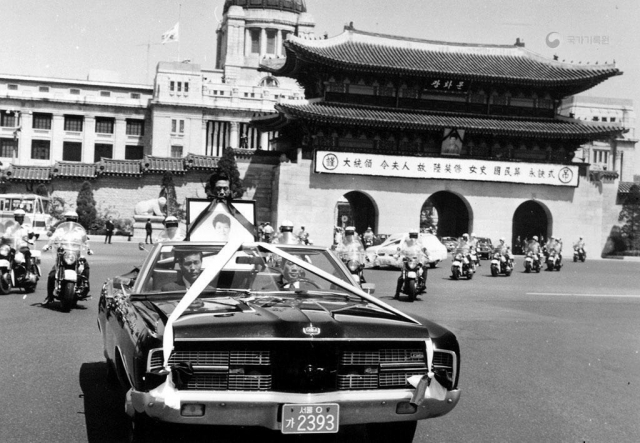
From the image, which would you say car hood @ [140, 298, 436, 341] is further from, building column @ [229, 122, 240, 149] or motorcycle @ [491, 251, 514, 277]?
building column @ [229, 122, 240, 149]

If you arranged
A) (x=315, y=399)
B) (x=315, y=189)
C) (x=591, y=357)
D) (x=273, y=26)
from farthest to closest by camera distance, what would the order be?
(x=273, y=26)
(x=315, y=189)
(x=591, y=357)
(x=315, y=399)

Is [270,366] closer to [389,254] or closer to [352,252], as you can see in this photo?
[352,252]

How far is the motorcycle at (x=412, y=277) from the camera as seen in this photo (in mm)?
16812

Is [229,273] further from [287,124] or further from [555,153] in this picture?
A: [555,153]

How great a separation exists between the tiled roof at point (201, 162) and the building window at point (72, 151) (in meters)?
26.1

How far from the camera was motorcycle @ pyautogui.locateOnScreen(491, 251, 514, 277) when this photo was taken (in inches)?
1093

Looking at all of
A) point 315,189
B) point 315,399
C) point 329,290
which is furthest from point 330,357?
point 315,189

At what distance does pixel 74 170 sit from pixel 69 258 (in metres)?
43.3

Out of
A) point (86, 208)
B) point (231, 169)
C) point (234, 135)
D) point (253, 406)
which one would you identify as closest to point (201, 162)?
point (231, 169)

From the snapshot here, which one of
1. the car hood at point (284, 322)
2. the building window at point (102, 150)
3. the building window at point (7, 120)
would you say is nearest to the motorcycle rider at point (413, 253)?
the car hood at point (284, 322)

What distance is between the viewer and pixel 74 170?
5412 centimetres

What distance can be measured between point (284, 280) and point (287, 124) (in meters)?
40.6

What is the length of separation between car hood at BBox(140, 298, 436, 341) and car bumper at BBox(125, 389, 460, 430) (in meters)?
0.32

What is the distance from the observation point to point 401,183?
46.7m
